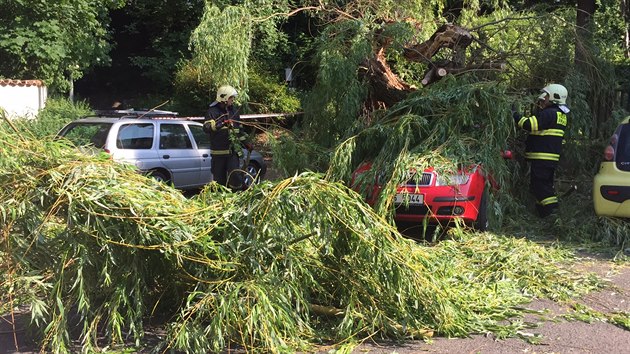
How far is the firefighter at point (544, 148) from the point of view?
7.48 metres

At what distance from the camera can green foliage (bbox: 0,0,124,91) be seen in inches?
557

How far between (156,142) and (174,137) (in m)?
0.46

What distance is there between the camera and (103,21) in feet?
58.3

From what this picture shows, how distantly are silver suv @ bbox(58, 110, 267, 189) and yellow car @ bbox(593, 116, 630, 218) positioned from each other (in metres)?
4.94

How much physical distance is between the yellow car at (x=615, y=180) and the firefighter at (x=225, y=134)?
4.51 m

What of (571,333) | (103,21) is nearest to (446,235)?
(571,333)

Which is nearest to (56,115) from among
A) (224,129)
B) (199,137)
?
(199,137)

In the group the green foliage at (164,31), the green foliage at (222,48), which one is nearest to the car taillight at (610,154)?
the green foliage at (222,48)

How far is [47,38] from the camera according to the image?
47.1 feet

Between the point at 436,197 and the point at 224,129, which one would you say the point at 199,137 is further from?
the point at 436,197

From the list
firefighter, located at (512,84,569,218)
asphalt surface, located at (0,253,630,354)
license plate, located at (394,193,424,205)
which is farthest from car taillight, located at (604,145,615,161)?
asphalt surface, located at (0,253,630,354)

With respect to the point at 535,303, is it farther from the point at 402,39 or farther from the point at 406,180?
the point at 402,39

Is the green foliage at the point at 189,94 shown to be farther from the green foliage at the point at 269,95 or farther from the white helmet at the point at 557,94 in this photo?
the white helmet at the point at 557,94

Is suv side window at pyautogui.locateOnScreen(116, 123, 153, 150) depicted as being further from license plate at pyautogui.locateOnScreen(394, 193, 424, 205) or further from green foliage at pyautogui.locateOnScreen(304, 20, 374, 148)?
license plate at pyautogui.locateOnScreen(394, 193, 424, 205)
